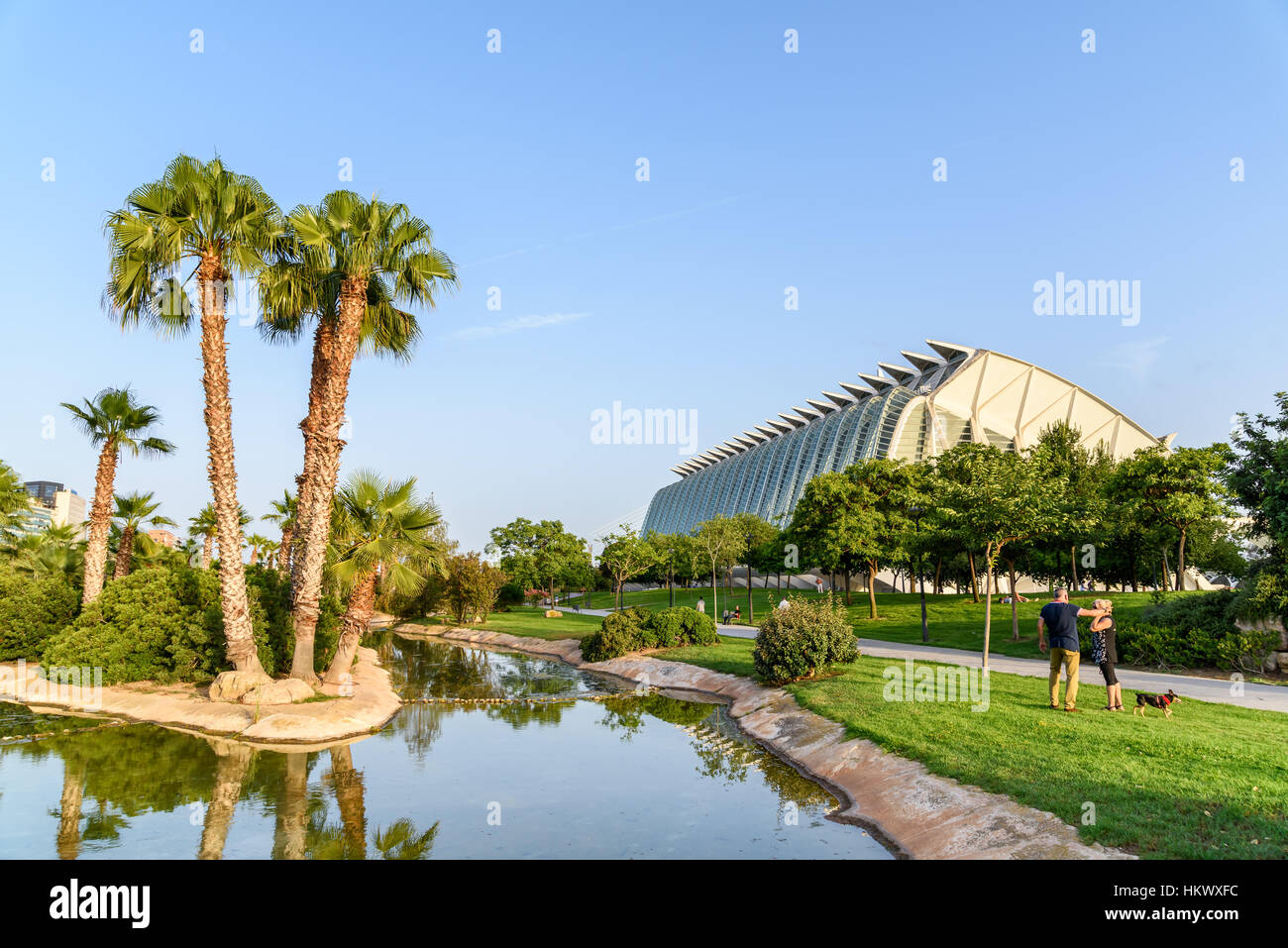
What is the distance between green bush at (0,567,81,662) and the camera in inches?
932

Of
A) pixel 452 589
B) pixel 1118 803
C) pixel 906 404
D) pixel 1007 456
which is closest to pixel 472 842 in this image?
pixel 1118 803

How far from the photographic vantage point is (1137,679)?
17.5 metres

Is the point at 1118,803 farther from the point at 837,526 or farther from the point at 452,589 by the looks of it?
the point at 452,589

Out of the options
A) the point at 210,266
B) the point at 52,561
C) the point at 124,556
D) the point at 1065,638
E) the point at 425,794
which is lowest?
the point at 425,794

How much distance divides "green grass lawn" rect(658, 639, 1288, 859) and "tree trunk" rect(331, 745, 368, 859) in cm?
787

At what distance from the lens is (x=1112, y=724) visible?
460 inches

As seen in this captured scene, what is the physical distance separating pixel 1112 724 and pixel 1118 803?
414 cm

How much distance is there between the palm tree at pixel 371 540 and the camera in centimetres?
2061

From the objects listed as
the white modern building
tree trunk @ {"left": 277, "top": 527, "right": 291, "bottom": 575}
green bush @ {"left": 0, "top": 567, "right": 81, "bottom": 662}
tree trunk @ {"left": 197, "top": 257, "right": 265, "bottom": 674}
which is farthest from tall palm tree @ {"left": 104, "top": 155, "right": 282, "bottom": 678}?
the white modern building

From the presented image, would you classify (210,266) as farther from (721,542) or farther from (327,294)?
(721,542)

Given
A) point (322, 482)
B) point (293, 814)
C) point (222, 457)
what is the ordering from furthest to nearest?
point (322, 482) → point (222, 457) → point (293, 814)

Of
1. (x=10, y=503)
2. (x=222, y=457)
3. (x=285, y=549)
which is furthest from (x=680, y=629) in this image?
(x=10, y=503)

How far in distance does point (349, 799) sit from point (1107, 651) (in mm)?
13074
